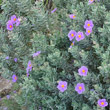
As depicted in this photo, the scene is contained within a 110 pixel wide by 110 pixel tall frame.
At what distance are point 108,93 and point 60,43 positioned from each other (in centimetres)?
91

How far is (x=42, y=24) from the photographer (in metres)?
2.62

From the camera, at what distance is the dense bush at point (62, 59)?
197 centimetres

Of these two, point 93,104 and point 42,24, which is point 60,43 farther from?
point 93,104

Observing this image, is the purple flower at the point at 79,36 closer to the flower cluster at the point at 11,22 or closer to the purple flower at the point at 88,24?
the purple flower at the point at 88,24

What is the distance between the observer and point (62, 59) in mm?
2186

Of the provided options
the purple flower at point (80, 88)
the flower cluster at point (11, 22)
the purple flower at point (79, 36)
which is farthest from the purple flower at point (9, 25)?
the purple flower at point (80, 88)

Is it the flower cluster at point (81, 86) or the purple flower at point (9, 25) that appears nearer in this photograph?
the flower cluster at point (81, 86)

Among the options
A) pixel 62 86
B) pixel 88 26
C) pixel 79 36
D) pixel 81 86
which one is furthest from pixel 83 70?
pixel 88 26

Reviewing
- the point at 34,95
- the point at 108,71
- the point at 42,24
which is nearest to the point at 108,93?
the point at 108,71

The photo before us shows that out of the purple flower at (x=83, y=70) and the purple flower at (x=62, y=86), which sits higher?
the purple flower at (x=83, y=70)

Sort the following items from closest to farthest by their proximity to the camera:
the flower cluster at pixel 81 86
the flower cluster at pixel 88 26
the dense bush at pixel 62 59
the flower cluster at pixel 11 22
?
the flower cluster at pixel 81 86 → the dense bush at pixel 62 59 → the flower cluster at pixel 88 26 → the flower cluster at pixel 11 22

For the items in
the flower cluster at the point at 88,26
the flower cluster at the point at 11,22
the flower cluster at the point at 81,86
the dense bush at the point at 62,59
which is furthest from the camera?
the flower cluster at the point at 11,22

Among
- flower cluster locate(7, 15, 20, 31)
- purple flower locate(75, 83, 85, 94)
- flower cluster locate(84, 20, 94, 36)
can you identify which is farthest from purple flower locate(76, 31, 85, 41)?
flower cluster locate(7, 15, 20, 31)

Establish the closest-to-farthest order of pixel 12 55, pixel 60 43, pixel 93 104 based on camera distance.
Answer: pixel 93 104 → pixel 60 43 → pixel 12 55
